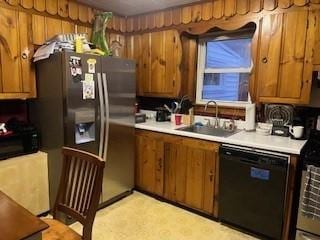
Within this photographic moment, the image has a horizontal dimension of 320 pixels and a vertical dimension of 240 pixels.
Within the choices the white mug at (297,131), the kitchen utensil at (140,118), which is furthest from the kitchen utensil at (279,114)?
the kitchen utensil at (140,118)

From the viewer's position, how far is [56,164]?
2.43 metres

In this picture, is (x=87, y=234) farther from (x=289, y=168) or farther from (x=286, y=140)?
(x=286, y=140)

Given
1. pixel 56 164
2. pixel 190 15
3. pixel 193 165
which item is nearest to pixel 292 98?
pixel 193 165

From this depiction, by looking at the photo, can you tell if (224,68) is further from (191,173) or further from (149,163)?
(149,163)

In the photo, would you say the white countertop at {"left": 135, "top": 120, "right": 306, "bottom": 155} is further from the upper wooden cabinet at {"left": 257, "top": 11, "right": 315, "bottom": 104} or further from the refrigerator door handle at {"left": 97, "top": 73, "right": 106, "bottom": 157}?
the refrigerator door handle at {"left": 97, "top": 73, "right": 106, "bottom": 157}

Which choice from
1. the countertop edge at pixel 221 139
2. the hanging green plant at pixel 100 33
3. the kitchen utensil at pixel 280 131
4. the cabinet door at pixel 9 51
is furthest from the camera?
the hanging green plant at pixel 100 33

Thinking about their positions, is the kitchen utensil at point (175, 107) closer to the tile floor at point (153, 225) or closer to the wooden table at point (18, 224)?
the tile floor at point (153, 225)

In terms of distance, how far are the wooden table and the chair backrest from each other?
34 cm

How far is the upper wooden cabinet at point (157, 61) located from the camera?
310 cm

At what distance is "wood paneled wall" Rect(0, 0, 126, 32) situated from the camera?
7.66 ft

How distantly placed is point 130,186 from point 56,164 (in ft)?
3.26

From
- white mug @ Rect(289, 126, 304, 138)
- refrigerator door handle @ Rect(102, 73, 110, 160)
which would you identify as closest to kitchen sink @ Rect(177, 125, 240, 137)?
white mug @ Rect(289, 126, 304, 138)

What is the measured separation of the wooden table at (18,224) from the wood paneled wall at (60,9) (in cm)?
190

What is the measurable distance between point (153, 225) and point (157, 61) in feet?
6.49
